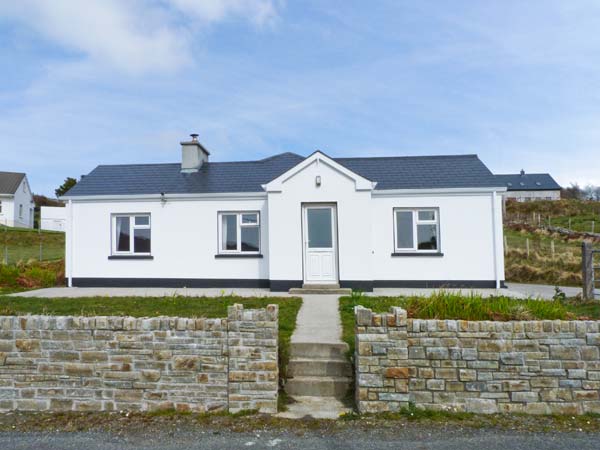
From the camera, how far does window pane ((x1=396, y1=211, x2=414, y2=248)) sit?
525 inches

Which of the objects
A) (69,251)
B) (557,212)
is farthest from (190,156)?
(557,212)

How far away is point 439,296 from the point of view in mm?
5914

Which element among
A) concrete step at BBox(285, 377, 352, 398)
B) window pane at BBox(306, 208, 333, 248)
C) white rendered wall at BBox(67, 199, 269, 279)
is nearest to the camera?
concrete step at BBox(285, 377, 352, 398)

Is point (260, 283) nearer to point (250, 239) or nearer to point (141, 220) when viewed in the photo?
point (250, 239)

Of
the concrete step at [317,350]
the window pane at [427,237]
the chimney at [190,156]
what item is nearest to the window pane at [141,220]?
the chimney at [190,156]

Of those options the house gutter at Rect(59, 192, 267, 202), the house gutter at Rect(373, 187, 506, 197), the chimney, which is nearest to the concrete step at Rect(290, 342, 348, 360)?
the house gutter at Rect(373, 187, 506, 197)

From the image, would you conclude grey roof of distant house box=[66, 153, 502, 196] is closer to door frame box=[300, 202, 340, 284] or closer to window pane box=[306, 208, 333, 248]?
door frame box=[300, 202, 340, 284]

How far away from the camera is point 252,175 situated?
1520cm

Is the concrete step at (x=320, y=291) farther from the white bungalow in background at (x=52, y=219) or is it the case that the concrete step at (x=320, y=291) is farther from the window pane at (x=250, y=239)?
the white bungalow in background at (x=52, y=219)

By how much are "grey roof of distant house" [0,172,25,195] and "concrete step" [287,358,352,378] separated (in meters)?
50.9

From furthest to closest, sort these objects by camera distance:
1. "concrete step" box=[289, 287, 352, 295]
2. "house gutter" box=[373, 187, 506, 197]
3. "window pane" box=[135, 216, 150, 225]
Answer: "window pane" box=[135, 216, 150, 225]
"house gutter" box=[373, 187, 506, 197]
"concrete step" box=[289, 287, 352, 295]

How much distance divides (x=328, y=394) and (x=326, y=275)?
733 cm

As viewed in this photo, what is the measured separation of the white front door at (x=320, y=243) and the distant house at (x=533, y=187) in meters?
63.0

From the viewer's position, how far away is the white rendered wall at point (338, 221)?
491 inches
